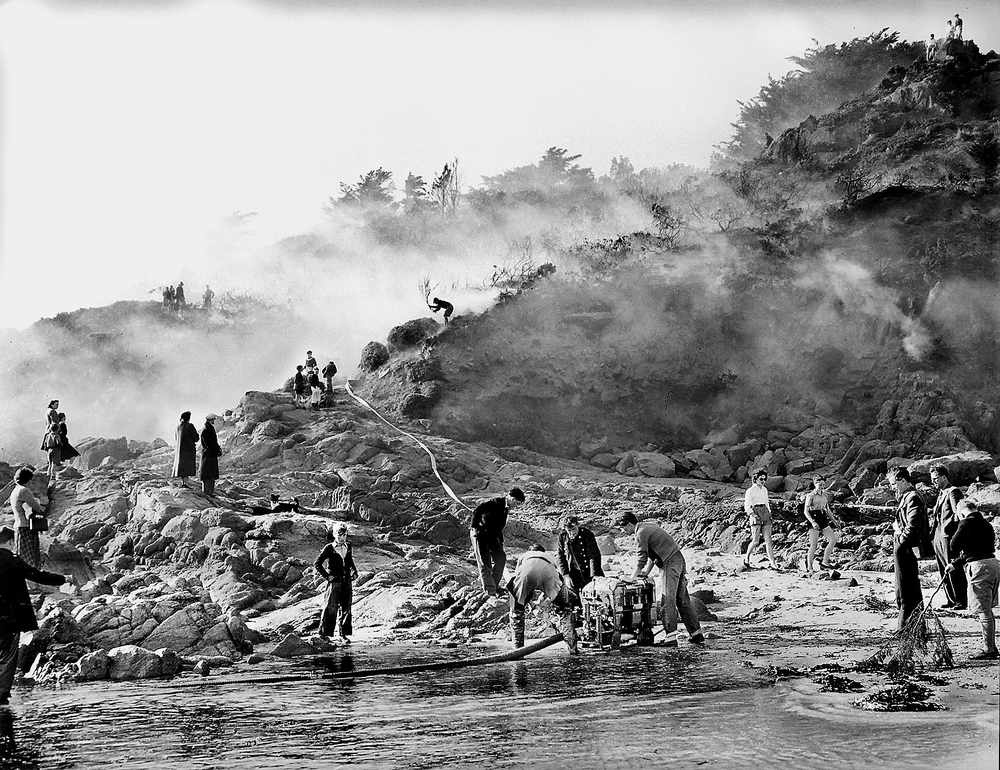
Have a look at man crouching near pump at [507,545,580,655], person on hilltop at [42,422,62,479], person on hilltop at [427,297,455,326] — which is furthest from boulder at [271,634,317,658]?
person on hilltop at [427,297,455,326]

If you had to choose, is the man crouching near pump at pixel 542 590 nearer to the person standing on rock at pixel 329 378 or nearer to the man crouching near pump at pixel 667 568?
the man crouching near pump at pixel 667 568

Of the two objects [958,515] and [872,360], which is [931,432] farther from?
Result: [958,515]

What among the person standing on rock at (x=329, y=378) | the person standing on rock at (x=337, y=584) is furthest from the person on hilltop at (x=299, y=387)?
the person standing on rock at (x=337, y=584)

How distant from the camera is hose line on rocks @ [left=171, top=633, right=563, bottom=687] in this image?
33.9 ft

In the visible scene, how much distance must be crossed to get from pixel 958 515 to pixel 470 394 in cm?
2106

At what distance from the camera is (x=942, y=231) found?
115 ft

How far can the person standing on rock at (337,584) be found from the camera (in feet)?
43.8

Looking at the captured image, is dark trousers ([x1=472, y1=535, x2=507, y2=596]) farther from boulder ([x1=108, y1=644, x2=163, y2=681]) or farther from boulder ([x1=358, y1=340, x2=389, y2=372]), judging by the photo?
boulder ([x1=358, y1=340, x2=389, y2=372])

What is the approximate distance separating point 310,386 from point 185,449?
26.0ft

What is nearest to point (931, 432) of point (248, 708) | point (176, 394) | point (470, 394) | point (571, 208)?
point (470, 394)

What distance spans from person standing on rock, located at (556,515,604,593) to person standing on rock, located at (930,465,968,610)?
3937mm

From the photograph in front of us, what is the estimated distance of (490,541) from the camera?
14.0 metres

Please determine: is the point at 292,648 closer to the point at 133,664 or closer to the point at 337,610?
the point at 337,610

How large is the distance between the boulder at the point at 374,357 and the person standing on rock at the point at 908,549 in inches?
909
